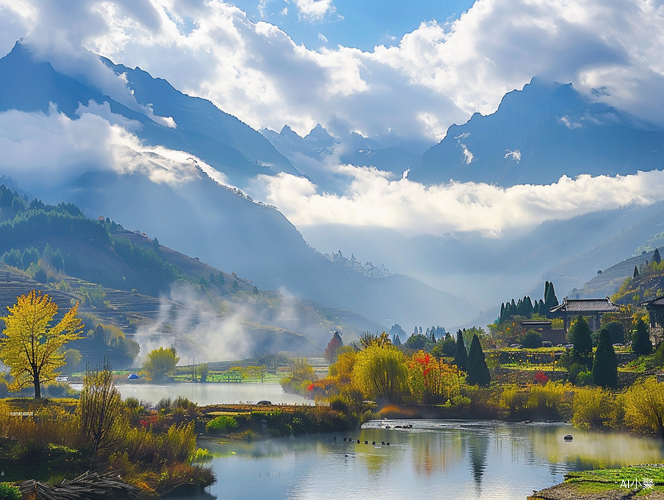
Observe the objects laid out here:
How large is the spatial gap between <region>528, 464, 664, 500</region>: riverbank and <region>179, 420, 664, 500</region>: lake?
3.96 metres

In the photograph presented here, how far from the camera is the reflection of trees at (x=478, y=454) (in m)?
70.9

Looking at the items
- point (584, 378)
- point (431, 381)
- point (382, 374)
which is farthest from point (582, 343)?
point (382, 374)

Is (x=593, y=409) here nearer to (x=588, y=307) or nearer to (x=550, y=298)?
(x=588, y=307)

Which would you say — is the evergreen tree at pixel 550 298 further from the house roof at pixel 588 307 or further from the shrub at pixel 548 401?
the shrub at pixel 548 401

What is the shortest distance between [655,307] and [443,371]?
3761 centimetres

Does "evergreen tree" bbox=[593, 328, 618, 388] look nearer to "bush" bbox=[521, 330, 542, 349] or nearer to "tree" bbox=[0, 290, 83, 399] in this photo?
"bush" bbox=[521, 330, 542, 349]

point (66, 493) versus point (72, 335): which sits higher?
point (72, 335)

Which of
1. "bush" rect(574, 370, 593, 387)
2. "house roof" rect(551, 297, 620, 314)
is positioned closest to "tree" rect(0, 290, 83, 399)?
"bush" rect(574, 370, 593, 387)

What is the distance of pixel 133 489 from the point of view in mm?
50969

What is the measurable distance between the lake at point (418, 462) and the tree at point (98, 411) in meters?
11.8

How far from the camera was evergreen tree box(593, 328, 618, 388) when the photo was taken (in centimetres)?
10375

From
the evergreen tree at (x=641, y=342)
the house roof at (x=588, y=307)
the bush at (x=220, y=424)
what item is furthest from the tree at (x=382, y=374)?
the house roof at (x=588, y=307)

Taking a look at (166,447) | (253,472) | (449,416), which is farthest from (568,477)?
(449,416)

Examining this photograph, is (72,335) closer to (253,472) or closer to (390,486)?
(253,472)
